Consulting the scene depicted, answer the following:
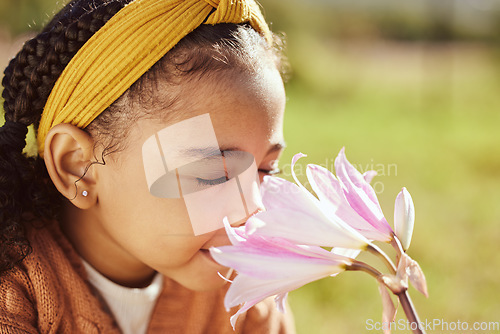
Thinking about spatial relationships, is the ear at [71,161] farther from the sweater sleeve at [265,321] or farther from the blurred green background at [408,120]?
the sweater sleeve at [265,321]

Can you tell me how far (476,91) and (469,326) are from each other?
17.6 ft

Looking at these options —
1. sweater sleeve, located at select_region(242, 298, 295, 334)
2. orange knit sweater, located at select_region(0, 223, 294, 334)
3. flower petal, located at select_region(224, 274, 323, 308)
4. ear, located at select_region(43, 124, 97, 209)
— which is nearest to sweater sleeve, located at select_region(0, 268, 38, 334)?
orange knit sweater, located at select_region(0, 223, 294, 334)

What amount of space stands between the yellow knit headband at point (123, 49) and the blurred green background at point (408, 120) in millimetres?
374

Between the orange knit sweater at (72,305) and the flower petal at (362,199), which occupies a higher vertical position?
the flower petal at (362,199)

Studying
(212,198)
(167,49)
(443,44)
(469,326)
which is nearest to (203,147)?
(212,198)

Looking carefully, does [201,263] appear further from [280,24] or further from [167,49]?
[280,24]

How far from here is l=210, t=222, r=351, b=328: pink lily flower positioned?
0.65m

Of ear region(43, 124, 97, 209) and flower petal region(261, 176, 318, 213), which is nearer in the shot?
flower petal region(261, 176, 318, 213)

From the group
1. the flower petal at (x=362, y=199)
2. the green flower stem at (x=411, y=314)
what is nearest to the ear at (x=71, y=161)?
the flower petal at (x=362, y=199)

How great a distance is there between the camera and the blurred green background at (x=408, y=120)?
6.35 ft

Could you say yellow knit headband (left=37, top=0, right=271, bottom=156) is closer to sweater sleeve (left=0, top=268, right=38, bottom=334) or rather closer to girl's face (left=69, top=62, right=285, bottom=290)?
girl's face (left=69, top=62, right=285, bottom=290)

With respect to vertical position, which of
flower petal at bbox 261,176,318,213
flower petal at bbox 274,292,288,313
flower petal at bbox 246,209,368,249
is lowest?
flower petal at bbox 274,292,288,313

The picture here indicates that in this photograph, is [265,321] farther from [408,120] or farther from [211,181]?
[408,120]

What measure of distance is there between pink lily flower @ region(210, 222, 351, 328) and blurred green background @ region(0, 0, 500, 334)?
1043mm
